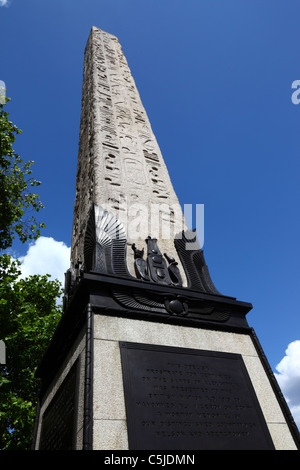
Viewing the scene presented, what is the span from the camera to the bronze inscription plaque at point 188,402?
2.25 meters

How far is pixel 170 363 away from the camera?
2695mm

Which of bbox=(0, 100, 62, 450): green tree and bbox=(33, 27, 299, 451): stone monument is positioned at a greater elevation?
bbox=(0, 100, 62, 450): green tree

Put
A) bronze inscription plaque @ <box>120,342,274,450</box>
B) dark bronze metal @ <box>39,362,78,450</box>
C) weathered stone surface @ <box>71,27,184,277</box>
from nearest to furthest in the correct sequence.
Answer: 1. bronze inscription plaque @ <box>120,342,274,450</box>
2. dark bronze metal @ <box>39,362,78,450</box>
3. weathered stone surface @ <box>71,27,184,277</box>

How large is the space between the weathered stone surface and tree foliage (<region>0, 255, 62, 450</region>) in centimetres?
496

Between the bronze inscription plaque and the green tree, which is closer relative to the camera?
the bronze inscription plaque

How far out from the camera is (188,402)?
8.18 feet

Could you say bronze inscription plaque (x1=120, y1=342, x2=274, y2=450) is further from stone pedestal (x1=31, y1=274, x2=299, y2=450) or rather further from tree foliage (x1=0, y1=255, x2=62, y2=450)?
tree foliage (x1=0, y1=255, x2=62, y2=450)

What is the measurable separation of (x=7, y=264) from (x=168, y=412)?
30.0 ft

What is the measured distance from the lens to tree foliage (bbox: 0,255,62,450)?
27.0 feet

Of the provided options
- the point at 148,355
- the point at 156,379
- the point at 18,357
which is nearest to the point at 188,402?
the point at 156,379

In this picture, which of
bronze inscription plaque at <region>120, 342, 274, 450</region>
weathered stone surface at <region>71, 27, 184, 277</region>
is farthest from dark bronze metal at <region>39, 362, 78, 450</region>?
weathered stone surface at <region>71, 27, 184, 277</region>

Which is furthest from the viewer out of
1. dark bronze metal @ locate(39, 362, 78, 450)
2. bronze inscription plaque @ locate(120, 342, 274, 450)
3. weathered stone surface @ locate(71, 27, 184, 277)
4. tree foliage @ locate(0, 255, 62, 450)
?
tree foliage @ locate(0, 255, 62, 450)
